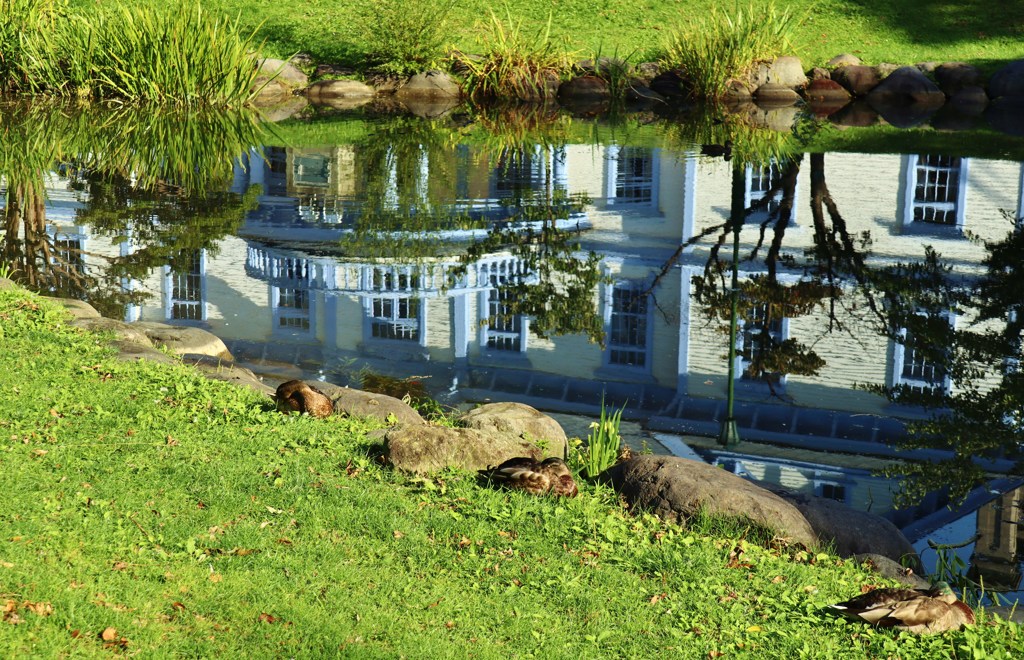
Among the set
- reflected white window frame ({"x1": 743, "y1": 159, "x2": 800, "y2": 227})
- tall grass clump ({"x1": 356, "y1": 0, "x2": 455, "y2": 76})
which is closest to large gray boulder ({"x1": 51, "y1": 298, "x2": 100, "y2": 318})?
reflected white window frame ({"x1": 743, "y1": 159, "x2": 800, "y2": 227})

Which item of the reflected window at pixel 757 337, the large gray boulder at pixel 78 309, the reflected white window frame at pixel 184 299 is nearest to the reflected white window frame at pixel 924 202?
the reflected window at pixel 757 337

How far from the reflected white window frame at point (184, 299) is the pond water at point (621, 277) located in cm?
4

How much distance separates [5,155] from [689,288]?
12.4 meters

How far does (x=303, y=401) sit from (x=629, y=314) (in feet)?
19.6

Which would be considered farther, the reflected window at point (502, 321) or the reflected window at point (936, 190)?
the reflected window at point (936, 190)

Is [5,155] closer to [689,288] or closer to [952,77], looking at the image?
[689,288]

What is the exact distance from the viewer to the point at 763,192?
19.0 meters

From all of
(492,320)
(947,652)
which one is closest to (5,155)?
(492,320)

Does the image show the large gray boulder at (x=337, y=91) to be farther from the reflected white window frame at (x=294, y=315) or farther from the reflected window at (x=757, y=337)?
the reflected window at (x=757, y=337)

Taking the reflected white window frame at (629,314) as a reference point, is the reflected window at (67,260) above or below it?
above

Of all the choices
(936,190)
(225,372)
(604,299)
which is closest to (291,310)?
(225,372)

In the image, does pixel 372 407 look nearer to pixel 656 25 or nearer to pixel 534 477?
pixel 534 477

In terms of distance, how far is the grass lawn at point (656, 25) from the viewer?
102 feet

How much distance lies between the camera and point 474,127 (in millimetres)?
25281
